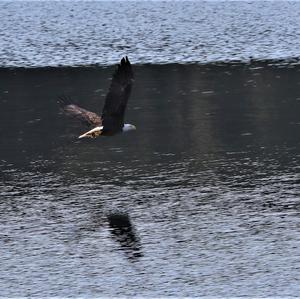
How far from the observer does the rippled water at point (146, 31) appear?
46.3 meters

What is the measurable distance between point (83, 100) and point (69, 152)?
22.6 ft

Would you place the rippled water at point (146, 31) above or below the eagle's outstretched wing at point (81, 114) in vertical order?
below

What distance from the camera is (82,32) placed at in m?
54.8

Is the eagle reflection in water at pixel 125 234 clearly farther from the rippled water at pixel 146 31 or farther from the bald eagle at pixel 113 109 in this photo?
the rippled water at pixel 146 31

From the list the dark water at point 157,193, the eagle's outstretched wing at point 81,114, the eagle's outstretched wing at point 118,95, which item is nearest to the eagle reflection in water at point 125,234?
the dark water at point 157,193

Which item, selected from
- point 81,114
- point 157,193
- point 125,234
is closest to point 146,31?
point 157,193

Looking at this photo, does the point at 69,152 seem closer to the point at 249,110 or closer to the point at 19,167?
the point at 19,167

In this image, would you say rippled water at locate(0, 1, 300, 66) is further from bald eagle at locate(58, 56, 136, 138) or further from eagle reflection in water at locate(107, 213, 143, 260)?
eagle reflection in water at locate(107, 213, 143, 260)

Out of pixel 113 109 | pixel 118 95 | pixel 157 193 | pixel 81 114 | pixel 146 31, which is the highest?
pixel 118 95

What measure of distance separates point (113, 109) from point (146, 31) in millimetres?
31552

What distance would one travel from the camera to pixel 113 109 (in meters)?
23.2

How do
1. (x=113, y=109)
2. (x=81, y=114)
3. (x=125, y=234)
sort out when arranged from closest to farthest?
1. (x=125, y=234)
2. (x=113, y=109)
3. (x=81, y=114)

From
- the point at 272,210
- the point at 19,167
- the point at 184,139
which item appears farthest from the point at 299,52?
the point at 272,210

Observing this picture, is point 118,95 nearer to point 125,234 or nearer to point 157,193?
point 125,234
